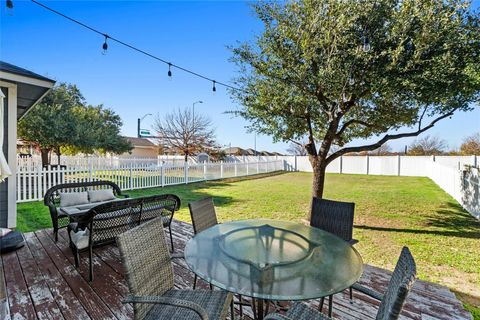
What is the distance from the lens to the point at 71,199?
429cm

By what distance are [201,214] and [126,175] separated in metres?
7.69

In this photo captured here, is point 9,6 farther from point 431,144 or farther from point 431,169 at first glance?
point 431,144

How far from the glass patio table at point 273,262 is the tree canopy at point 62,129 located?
36.0ft

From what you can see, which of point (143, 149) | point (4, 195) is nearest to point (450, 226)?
point (4, 195)

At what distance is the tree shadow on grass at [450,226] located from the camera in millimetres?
5281

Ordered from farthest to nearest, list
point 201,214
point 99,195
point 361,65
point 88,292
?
point 361,65, point 99,195, point 201,214, point 88,292

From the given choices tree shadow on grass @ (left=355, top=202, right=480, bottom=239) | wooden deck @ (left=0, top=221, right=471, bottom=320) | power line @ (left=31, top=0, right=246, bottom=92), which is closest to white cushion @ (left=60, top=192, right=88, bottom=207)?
wooden deck @ (left=0, top=221, right=471, bottom=320)

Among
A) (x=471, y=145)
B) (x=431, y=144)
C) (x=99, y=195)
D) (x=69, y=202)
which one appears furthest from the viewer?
(x=431, y=144)

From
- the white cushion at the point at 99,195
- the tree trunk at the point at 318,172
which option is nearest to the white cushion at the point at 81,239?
the white cushion at the point at 99,195

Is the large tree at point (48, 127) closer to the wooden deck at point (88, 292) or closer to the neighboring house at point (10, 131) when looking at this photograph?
the neighboring house at point (10, 131)

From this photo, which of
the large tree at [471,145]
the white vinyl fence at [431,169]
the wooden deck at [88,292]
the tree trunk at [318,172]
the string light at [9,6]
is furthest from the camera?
the large tree at [471,145]

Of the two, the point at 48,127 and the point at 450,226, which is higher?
the point at 48,127

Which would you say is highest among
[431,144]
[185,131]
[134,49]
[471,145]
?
[134,49]

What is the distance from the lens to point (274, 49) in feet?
17.5
